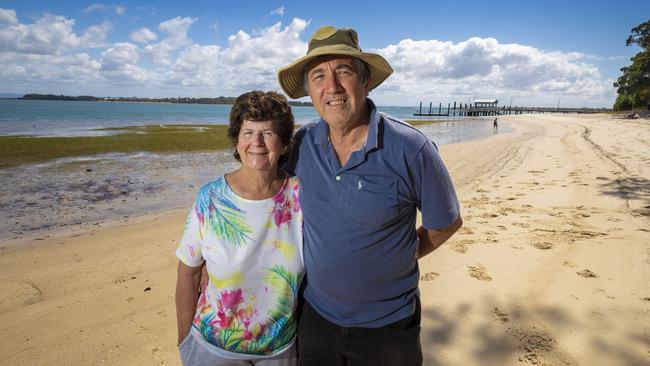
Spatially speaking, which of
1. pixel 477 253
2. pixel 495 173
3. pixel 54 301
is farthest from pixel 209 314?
pixel 495 173

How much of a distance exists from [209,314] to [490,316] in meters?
2.92

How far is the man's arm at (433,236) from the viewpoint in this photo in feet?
6.95

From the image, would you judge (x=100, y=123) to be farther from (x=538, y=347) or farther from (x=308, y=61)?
(x=538, y=347)

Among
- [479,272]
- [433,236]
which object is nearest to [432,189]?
[433,236]

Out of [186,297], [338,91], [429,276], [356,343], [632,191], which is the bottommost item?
[429,276]

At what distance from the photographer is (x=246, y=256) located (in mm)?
1818

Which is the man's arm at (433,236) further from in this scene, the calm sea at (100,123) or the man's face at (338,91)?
the calm sea at (100,123)

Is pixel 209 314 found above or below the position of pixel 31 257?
above

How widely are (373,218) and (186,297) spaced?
1075mm

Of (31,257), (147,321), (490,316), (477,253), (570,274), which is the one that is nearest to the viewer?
(490,316)

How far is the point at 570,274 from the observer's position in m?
4.39

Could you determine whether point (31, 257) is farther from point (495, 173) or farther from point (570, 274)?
point (495, 173)

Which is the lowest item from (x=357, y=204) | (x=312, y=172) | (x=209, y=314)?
(x=209, y=314)

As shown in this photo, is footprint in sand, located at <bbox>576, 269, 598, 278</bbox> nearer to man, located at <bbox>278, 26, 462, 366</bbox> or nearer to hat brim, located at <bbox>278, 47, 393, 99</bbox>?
man, located at <bbox>278, 26, 462, 366</bbox>
